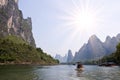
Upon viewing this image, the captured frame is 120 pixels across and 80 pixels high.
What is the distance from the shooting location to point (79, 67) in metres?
131
